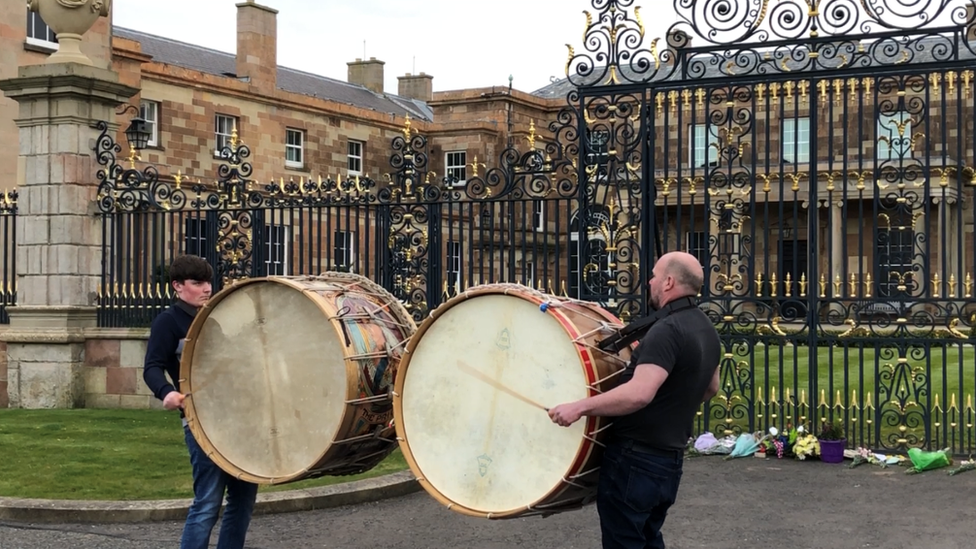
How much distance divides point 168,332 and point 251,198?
22.8 ft

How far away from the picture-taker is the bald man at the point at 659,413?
5.03 meters

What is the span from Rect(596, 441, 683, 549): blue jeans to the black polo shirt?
0.26ft

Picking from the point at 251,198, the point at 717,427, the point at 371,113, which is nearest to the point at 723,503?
the point at 717,427

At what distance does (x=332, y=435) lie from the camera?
5793mm

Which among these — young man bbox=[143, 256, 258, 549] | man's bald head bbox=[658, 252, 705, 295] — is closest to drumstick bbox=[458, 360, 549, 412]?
man's bald head bbox=[658, 252, 705, 295]

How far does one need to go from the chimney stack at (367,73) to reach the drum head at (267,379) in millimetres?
42453

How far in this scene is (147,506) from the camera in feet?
26.2

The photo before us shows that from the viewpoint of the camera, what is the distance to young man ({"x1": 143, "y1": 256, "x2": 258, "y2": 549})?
590 centimetres

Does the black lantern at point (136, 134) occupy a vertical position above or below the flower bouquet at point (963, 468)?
above

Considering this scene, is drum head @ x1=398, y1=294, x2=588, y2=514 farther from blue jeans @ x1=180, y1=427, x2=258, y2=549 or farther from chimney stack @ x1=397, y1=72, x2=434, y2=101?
chimney stack @ x1=397, y1=72, x2=434, y2=101

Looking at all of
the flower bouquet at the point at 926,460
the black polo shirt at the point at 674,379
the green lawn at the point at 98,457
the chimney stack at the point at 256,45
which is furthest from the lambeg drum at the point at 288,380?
the chimney stack at the point at 256,45

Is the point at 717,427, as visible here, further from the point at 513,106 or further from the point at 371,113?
the point at 371,113

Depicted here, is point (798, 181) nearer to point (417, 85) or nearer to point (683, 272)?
point (683, 272)

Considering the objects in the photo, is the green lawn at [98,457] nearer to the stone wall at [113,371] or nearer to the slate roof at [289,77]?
the stone wall at [113,371]
